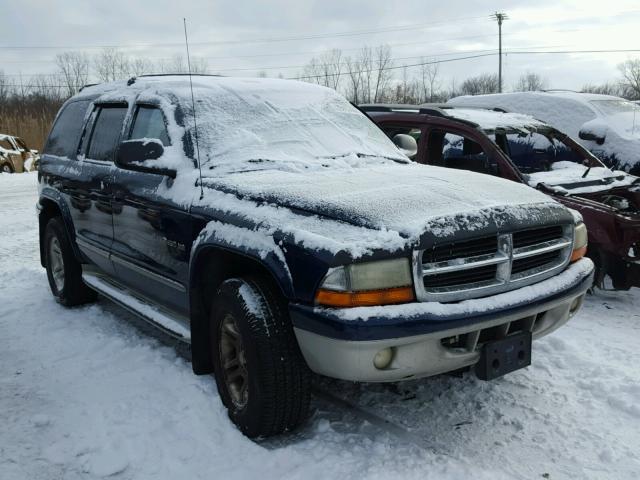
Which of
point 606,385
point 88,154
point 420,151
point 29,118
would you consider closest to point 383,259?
point 606,385

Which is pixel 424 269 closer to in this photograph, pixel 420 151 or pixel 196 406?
pixel 196 406

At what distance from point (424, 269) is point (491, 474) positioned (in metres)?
0.97

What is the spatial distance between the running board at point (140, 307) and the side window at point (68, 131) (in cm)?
105

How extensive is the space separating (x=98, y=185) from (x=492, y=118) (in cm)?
397

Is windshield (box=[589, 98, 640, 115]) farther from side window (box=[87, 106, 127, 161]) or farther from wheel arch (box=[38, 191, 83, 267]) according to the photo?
wheel arch (box=[38, 191, 83, 267])

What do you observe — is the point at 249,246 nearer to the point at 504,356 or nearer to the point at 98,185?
the point at 504,356

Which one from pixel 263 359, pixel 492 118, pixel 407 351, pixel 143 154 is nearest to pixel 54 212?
pixel 143 154

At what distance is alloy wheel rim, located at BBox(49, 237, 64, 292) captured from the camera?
543cm

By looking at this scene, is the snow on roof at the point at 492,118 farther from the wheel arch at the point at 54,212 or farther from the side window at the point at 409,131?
the wheel arch at the point at 54,212

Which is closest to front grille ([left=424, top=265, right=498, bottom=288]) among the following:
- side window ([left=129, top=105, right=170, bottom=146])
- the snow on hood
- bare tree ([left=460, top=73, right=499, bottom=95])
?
side window ([left=129, top=105, right=170, bottom=146])

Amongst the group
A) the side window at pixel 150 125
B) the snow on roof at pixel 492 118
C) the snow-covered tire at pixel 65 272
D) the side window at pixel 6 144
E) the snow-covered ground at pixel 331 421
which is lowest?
the snow-covered ground at pixel 331 421

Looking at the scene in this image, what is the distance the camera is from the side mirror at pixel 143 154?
3.50 meters

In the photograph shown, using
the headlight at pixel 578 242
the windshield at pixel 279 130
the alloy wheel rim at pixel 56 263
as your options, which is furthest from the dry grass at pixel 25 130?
the headlight at pixel 578 242

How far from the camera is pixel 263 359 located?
2.81 metres
